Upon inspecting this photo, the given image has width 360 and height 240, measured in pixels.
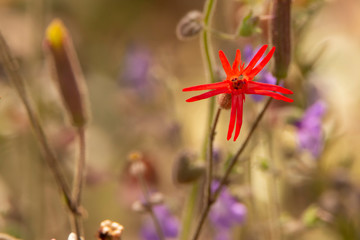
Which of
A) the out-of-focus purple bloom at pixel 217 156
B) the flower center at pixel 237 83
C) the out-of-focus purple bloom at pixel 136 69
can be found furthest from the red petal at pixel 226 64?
the out-of-focus purple bloom at pixel 136 69

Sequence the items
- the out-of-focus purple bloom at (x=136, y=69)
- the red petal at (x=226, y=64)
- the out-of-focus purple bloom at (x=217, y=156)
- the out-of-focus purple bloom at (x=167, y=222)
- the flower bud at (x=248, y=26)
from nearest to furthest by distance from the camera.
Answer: the red petal at (x=226, y=64), the flower bud at (x=248, y=26), the out-of-focus purple bloom at (x=217, y=156), the out-of-focus purple bloom at (x=167, y=222), the out-of-focus purple bloom at (x=136, y=69)

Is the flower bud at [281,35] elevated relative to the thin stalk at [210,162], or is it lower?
elevated

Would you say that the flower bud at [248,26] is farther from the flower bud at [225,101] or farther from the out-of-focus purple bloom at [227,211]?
the out-of-focus purple bloom at [227,211]

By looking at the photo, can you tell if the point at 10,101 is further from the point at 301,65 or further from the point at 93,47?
the point at 93,47

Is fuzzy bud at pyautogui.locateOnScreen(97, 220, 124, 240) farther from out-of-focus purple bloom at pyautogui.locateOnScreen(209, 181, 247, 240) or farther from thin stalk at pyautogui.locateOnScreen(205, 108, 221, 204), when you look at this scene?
out-of-focus purple bloom at pyautogui.locateOnScreen(209, 181, 247, 240)

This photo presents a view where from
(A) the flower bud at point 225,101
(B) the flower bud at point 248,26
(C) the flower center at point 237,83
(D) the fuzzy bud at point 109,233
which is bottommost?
(D) the fuzzy bud at point 109,233

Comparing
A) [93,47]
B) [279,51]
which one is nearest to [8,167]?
[93,47]

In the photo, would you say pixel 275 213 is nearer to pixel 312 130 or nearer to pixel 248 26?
pixel 312 130
